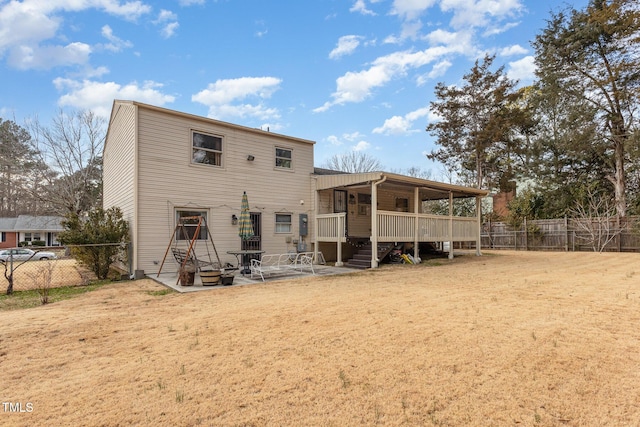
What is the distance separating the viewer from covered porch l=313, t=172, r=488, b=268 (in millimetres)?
11758

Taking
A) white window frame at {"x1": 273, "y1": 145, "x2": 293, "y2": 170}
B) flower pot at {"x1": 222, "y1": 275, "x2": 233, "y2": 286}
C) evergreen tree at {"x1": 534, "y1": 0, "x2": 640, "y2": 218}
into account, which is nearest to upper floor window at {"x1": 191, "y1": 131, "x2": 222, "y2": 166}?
white window frame at {"x1": 273, "y1": 145, "x2": 293, "y2": 170}

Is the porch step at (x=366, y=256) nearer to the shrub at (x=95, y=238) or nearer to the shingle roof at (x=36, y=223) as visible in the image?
the shrub at (x=95, y=238)

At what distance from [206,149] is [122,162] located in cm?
304

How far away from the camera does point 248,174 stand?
1227 cm

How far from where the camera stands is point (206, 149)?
11.5 metres

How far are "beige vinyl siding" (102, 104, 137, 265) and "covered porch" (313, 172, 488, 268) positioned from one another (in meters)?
6.46

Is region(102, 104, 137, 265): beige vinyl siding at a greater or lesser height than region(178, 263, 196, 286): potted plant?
greater

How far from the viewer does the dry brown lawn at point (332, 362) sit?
249 centimetres

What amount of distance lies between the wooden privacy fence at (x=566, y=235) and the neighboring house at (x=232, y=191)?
731cm

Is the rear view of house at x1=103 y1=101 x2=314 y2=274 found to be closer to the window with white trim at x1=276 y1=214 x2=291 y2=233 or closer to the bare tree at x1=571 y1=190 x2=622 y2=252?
the window with white trim at x1=276 y1=214 x2=291 y2=233

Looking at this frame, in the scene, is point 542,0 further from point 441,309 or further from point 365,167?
point 441,309

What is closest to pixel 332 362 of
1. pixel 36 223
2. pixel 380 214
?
pixel 380 214

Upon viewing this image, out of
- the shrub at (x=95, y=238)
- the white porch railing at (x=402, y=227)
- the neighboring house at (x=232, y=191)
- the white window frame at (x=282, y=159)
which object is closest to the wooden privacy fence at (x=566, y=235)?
the neighboring house at (x=232, y=191)

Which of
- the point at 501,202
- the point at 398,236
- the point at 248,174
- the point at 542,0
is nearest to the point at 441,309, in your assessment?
the point at 398,236
